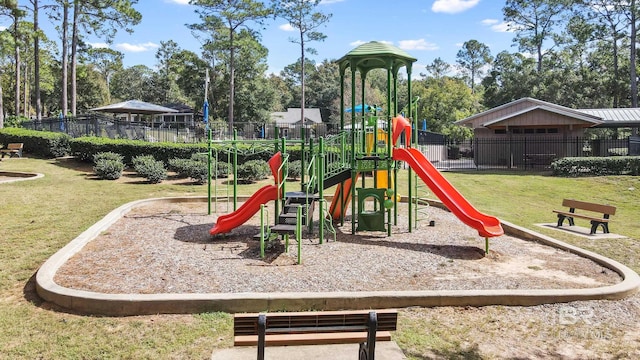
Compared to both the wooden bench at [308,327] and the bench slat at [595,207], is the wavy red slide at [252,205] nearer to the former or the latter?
the wooden bench at [308,327]

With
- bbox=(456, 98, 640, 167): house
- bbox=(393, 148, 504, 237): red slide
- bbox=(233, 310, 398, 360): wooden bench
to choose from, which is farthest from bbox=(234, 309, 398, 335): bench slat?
bbox=(456, 98, 640, 167): house

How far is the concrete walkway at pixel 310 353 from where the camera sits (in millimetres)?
4324

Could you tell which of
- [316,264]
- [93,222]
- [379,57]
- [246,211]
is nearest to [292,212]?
[246,211]

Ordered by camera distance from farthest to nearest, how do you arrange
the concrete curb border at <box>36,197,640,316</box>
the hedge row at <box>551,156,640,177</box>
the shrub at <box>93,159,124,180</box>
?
the hedge row at <box>551,156,640,177</box>
the shrub at <box>93,159,124,180</box>
the concrete curb border at <box>36,197,640,316</box>

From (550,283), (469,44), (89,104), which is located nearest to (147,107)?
(550,283)

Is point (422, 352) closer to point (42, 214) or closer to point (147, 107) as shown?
point (42, 214)

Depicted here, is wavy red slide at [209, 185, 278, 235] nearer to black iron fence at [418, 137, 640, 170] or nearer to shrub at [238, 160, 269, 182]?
shrub at [238, 160, 269, 182]

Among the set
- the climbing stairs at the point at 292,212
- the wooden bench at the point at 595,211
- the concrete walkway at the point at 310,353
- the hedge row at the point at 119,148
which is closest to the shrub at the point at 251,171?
the hedge row at the point at 119,148

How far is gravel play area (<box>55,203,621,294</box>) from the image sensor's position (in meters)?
6.37

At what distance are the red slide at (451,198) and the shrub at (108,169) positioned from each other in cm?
1148

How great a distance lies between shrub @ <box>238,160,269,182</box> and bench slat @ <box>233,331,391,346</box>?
14.6m

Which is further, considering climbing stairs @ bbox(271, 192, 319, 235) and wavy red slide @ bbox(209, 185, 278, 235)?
wavy red slide @ bbox(209, 185, 278, 235)

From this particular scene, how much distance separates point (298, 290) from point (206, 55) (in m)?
51.4

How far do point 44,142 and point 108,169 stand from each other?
7.34m
